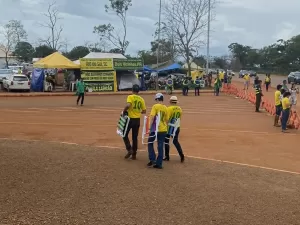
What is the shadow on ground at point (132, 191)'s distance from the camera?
6477 mm

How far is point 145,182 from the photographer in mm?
8383

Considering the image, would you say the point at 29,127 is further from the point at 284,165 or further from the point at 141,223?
the point at 141,223

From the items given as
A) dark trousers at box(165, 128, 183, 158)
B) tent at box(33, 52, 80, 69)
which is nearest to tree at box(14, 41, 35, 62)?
tent at box(33, 52, 80, 69)

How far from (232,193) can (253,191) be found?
0.50 m

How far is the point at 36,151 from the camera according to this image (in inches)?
405

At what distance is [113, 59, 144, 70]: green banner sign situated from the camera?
36844mm

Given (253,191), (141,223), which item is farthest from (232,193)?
(141,223)

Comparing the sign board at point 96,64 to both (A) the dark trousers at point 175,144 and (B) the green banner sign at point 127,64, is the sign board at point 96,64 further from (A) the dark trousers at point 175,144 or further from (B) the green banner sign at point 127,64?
(A) the dark trousers at point 175,144

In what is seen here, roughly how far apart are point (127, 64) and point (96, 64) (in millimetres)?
2650

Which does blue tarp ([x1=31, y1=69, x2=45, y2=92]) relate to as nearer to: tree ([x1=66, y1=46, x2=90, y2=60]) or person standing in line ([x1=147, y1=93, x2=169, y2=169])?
person standing in line ([x1=147, y1=93, x2=169, y2=169])

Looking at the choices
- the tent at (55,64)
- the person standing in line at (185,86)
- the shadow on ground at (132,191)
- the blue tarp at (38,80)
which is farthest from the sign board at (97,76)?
the shadow on ground at (132,191)

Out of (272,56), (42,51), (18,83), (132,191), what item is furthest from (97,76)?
(272,56)

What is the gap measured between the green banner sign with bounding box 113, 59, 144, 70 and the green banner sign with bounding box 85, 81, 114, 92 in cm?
151

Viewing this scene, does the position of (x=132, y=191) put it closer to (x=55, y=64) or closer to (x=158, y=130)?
(x=158, y=130)
